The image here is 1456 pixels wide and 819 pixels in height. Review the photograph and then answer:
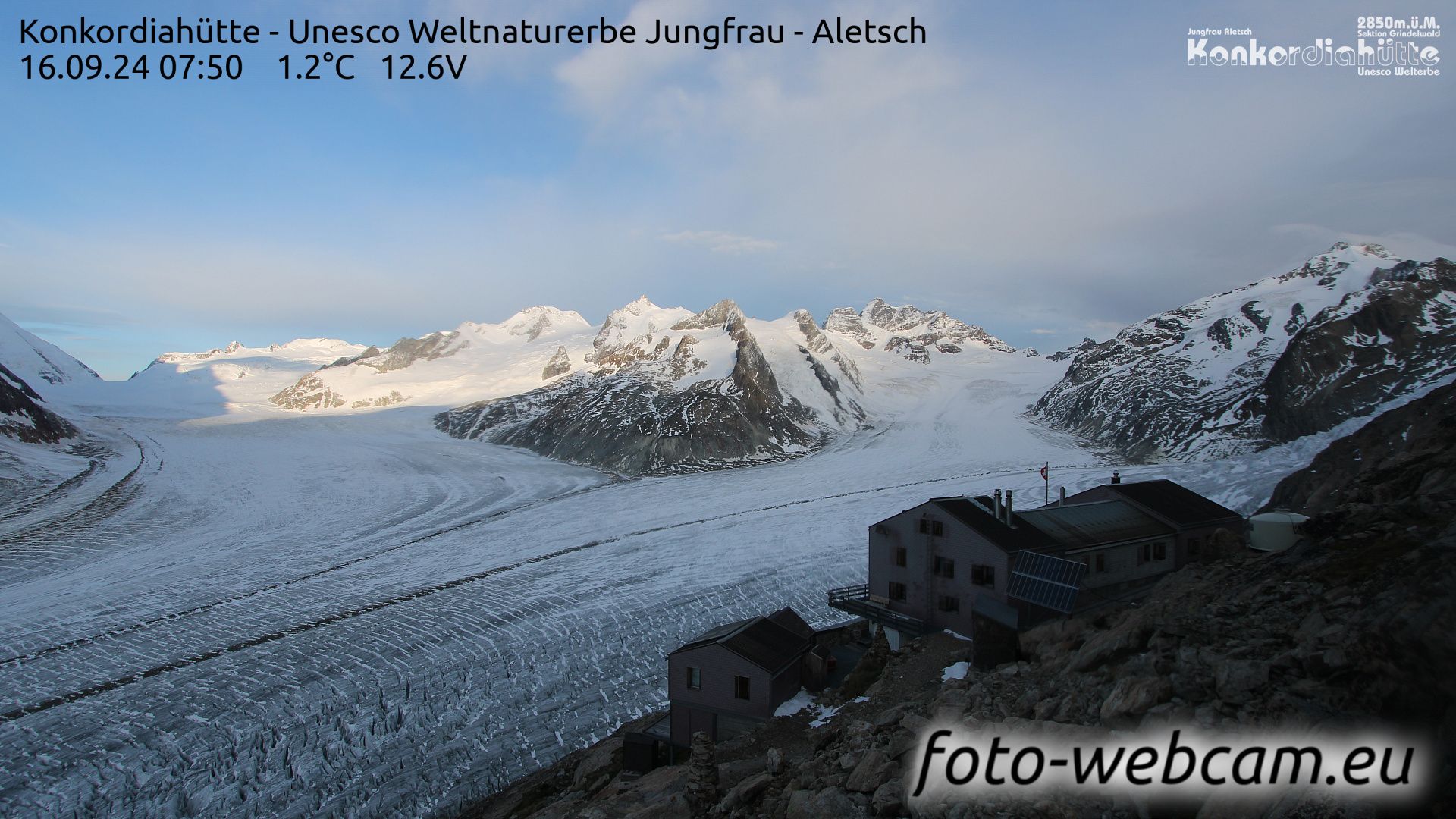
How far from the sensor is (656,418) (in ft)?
298

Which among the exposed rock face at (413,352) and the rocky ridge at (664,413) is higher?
the exposed rock face at (413,352)

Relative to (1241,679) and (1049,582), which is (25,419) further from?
(1241,679)

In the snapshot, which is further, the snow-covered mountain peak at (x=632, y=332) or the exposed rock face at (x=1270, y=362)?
the snow-covered mountain peak at (x=632, y=332)

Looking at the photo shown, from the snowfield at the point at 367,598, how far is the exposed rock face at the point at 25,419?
3584mm

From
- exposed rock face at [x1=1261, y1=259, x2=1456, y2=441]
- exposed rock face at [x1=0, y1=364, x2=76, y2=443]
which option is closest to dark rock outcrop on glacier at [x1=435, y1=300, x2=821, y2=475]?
exposed rock face at [x1=0, y1=364, x2=76, y2=443]

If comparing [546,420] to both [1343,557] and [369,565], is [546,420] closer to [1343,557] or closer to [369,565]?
[369,565]

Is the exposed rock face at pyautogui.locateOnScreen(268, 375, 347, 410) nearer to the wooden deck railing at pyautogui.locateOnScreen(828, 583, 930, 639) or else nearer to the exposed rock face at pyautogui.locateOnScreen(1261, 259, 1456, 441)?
the wooden deck railing at pyautogui.locateOnScreen(828, 583, 930, 639)

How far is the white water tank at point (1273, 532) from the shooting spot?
65.0 ft

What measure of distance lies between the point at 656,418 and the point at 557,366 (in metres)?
59.9

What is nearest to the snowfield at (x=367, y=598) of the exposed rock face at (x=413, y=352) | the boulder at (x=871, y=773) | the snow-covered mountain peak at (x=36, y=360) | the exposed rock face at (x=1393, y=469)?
the exposed rock face at (x=1393, y=469)

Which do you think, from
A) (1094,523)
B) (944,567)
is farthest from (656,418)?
(1094,523)

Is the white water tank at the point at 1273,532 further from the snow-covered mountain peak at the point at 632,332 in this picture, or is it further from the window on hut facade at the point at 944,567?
the snow-covered mountain peak at the point at 632,332

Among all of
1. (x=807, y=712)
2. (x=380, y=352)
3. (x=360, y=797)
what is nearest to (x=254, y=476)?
(x=360, y=797)

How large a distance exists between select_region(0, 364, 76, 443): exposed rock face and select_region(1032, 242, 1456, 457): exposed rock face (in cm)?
11216
